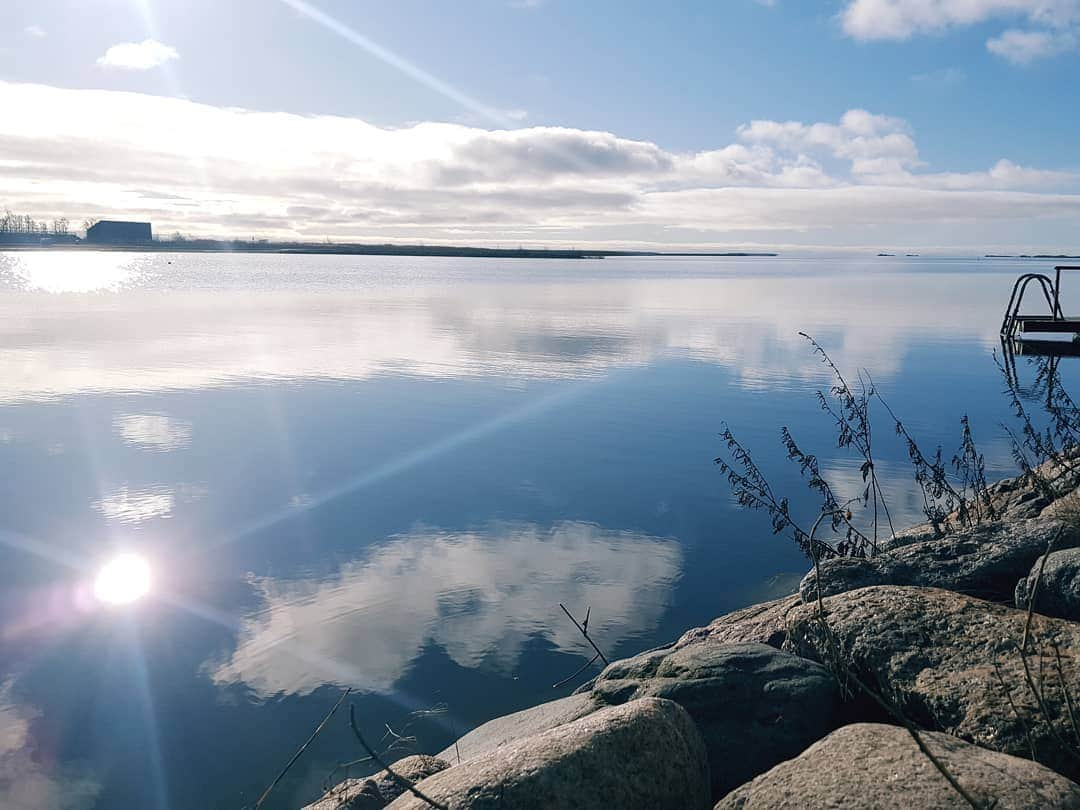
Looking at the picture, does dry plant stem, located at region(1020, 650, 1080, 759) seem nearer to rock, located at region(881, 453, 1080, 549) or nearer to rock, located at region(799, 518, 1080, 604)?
rock, located at region(799, 518, 1080, 604)

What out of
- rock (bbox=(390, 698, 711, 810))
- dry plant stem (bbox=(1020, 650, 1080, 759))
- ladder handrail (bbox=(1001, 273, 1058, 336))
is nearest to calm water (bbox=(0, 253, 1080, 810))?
ladder handrail (bbox=(1001, 273, 1058, 336))

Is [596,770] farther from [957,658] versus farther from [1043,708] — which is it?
[957,658]

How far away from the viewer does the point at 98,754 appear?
8086 mm

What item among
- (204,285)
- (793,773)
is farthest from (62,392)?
(204,285)

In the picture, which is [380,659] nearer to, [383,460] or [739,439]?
[383,460]

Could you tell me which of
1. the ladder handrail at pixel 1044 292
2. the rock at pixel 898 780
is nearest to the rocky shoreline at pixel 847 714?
the rock at pixel 898 780

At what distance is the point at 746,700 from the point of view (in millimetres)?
6078

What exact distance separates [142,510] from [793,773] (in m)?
12.5

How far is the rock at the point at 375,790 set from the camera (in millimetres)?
6184

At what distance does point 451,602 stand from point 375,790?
4.85m

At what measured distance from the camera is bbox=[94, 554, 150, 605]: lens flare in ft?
36.9

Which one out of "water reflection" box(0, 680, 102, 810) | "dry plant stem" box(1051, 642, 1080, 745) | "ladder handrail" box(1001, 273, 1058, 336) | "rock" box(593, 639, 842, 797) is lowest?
"water reflection" box(0, 680, 102, 810)

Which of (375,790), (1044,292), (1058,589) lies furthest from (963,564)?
(1044,292)

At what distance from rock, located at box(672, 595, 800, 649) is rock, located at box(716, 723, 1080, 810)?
2.52m
